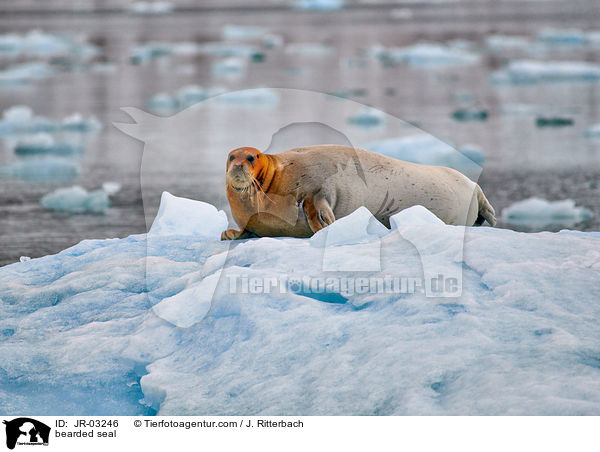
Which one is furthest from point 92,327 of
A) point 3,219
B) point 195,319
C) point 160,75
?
point 160,75

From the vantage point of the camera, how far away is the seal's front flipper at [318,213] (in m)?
3.77

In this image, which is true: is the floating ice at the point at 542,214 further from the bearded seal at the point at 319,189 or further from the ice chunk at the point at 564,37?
the ice chunk at the point at 564,37

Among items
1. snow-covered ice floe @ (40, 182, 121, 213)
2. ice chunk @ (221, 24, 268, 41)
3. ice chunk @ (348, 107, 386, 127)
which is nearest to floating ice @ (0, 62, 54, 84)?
ice chunk @ (221, 24, 268, 41)

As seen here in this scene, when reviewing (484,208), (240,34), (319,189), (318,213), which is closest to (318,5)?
(240,34)

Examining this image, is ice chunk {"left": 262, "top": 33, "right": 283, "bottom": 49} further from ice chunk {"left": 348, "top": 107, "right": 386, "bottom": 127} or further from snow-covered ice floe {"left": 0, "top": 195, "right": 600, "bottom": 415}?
snow-covered ice floe {"left": 0, "top": 195, "right": 600, "bottom": 415}

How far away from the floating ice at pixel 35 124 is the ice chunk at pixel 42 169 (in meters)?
1.45

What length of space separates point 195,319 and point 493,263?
112 cm

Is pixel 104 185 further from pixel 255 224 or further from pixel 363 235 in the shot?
pixel 363 235

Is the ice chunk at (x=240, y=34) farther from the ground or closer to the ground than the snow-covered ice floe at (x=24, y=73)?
farther from the ground

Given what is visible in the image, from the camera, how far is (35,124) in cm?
963

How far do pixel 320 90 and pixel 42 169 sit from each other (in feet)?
15.9

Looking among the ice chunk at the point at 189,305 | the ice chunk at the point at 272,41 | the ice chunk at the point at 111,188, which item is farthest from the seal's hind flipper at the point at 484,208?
the ice chunk at the point at 272,41

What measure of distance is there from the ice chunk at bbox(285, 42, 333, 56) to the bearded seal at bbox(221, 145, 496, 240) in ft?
Result: 40.4
